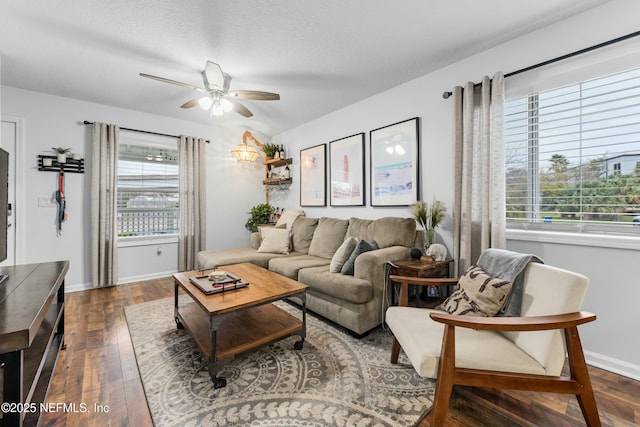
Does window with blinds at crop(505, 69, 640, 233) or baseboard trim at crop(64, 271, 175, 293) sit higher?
window with blinds at crop(505, 69, 640, 233)

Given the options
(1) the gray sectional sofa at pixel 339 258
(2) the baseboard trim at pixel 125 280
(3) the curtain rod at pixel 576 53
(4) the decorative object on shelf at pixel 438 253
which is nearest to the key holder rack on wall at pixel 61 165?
(2) the baseboard trim at pixel 125 280

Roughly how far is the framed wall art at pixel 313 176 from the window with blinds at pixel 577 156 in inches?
93.7

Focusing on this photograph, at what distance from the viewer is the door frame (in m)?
3.13

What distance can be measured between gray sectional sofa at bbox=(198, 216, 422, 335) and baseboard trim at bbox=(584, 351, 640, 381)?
1425mm

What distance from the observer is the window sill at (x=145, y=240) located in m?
3.84

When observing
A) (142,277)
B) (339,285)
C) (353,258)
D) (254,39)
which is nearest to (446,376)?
(339,285)

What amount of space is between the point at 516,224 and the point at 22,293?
343 cm

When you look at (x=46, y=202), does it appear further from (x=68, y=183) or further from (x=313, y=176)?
(x=313, y=176)

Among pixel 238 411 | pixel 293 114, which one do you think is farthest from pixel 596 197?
pixel 293 114

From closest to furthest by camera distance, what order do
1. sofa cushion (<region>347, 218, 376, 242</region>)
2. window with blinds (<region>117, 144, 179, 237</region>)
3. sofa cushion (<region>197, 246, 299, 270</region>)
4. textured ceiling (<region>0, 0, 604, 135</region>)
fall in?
textured ceiling (<region>0, 0, 604, 135</region>) < sofa cushion (<region>347, 218, 376, 242</region>) < sofa cushion (<region>197, 246, 299, 270</region>) < window with blinds (<region>117, 144, 179, 237</region>)

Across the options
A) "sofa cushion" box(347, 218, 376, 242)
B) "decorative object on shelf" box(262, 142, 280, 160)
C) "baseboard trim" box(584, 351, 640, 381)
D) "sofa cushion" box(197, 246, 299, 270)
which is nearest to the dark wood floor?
"baseboard trim" box(584, 351, 640, 381)

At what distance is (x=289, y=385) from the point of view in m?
1.64

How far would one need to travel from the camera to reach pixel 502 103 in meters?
2.17

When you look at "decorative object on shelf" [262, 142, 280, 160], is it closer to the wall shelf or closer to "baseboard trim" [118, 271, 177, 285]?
the wall shelf
